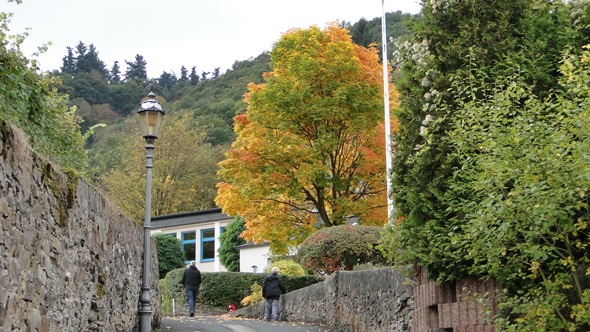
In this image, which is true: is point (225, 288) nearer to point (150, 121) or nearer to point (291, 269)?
point (291, 269)

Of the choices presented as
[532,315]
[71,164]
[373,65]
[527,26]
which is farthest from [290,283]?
[532,315]

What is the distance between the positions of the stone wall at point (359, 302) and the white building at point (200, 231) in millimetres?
26885

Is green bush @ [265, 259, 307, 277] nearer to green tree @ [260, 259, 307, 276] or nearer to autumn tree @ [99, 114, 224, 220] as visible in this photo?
green tree @ [260, 259, 307, 276]

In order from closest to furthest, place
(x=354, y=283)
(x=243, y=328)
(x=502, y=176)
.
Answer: (x=502, y=176), (x=354, y=283), (x=243, y=328)

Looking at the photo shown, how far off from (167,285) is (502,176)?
2475 centimetres

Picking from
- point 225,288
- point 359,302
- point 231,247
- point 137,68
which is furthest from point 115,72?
point 359,302

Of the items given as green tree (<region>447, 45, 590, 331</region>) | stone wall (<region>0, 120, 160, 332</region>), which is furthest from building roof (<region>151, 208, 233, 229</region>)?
green tree (<region>447, 45, 590, 331</region>)

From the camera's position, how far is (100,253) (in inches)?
493

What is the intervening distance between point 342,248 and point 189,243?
27.9 m

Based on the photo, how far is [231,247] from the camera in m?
45.9

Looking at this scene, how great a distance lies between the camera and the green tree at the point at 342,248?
25.4 metres

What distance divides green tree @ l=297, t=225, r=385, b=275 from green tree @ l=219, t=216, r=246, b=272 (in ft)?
63.4

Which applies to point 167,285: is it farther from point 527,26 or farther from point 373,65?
point 527,26

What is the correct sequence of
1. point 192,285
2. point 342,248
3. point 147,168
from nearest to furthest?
point 147,168 → point 342,248 → point 192,285
